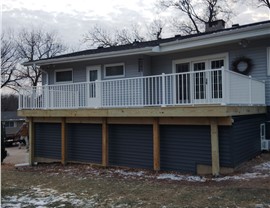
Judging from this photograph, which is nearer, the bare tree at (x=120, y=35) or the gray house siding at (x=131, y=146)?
the gray house siding at (x=131, y=146)

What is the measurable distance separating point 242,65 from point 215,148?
4057mm

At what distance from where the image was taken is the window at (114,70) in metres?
14.0

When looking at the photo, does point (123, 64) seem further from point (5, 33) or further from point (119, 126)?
point (5, 33)

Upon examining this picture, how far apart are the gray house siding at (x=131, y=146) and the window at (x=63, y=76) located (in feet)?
17.6

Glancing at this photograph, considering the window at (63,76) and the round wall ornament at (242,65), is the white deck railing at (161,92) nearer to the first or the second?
the round wall ornament at (242,65)

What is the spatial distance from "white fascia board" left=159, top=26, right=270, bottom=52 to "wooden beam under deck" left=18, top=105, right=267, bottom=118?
2306 millimetres

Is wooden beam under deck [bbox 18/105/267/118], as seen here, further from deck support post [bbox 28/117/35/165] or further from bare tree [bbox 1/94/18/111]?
bare tree [bbox 1/94/18/111]

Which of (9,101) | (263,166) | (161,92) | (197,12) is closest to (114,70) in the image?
(161,92)

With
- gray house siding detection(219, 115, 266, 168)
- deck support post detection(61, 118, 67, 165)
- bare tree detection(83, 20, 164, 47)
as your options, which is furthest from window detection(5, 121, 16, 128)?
gray house siding detection(219, 115, 266, 168)

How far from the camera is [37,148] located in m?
13.7

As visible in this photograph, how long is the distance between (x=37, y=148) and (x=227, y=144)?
8.18 m

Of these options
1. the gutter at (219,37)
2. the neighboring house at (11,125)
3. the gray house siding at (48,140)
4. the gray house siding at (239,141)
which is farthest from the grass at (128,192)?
the neighboring house at (11,125)

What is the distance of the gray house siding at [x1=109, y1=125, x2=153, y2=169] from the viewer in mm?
10414

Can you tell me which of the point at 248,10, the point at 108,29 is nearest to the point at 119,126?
the point at 248,10
